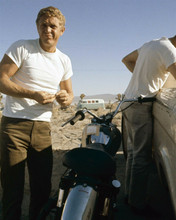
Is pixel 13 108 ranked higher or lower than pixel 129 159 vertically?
higher

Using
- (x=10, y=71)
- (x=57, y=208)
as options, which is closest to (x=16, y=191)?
(x=57, y=208)

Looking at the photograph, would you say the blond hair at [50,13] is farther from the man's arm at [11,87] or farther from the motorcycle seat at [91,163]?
the motorcycle seat at [91,163]

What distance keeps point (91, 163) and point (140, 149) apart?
1292 mm

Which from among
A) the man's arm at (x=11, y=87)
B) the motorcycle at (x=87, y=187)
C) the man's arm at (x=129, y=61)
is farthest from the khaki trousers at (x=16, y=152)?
the man's arm at (x=129, y=61)

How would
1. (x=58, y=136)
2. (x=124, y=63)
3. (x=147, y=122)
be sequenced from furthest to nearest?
(x=58, y=136)
(x=124, y=63)
(x=147, y=122)

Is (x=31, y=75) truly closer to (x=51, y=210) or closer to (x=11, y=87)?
(x=11, y=87)

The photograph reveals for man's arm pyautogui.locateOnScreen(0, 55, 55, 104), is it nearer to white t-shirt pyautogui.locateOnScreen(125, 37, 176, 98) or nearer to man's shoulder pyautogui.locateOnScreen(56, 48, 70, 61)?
man's shoulder pyautogui.locateOnScreen(56, 48, 70, 61)

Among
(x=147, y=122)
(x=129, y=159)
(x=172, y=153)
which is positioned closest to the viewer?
(x=172, y=153)

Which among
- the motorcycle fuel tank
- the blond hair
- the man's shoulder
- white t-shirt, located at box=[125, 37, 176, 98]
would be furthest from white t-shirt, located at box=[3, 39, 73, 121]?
white t-shirt, located at box=[125, 37, 176, 98]

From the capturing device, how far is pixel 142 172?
9.04 ft

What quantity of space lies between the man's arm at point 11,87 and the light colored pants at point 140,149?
118 centimetres

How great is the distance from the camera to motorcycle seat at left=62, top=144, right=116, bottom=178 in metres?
1.57

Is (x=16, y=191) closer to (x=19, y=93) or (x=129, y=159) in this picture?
(x=19, y=93)

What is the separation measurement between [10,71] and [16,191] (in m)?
1.08
